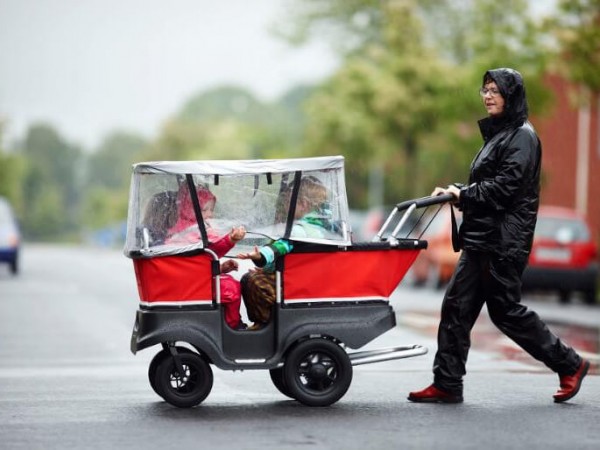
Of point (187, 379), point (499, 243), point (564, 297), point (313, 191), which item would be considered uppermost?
point (313, 191)

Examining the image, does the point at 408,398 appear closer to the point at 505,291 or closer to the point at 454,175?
the point at 505,291

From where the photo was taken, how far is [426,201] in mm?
8172

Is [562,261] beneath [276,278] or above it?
beneath

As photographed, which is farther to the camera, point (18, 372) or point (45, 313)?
point (45, 313)

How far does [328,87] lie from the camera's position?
190ft

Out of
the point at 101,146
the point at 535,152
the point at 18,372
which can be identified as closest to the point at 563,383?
the point at 535,152

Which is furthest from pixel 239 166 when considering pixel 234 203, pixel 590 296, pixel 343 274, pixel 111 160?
pixel 111 160

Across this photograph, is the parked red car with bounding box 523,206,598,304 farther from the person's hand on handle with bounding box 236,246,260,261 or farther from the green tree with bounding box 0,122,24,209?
the green tree with bounding box 0,122,24,209

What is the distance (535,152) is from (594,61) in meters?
17.4

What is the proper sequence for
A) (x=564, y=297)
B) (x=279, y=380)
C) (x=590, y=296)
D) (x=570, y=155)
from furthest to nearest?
1. (x=570, y=155)
2. (x=564, y=297)
3. (x=590, y=296)
4. (x=279, y=380)

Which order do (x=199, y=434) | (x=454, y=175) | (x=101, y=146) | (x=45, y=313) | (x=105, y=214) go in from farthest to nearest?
(x=101, y=146) < (x=105, y=214) < (x=454, y=175) < (x=45, y=313) < (x=199, y=434)

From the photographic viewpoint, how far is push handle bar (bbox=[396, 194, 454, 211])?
8.13 m

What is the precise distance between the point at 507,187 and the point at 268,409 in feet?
6.24

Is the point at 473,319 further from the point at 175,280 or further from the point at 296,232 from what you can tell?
the point at 175,280
